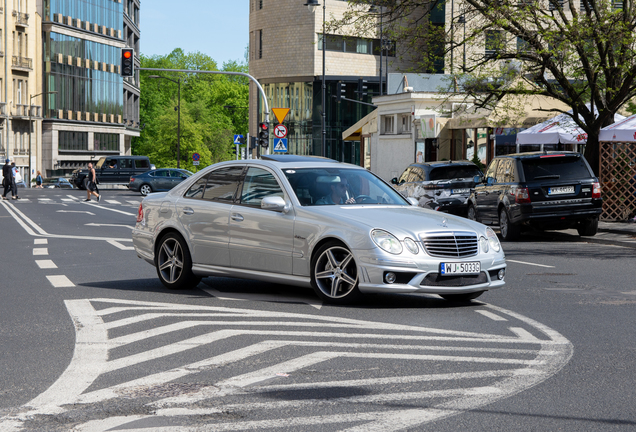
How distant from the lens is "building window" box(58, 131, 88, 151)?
91125 mm

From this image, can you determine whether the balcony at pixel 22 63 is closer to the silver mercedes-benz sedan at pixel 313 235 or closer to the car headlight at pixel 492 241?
the silver mercedes-benz sedan at pixel 313 235

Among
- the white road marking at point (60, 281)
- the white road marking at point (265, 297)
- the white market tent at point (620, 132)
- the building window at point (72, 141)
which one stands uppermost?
the building window at point (72, 141)

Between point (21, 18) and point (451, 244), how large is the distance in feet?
267

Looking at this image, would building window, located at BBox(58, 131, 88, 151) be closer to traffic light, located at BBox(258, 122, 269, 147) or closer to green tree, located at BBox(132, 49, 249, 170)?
green tree, located at BBox(132, 49, 249, 170)

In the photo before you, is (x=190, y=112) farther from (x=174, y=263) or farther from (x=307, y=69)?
(x=174, y=263)

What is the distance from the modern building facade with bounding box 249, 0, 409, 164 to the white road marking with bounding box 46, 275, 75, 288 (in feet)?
201

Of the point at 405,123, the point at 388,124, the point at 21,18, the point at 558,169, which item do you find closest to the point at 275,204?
the point at 558,169

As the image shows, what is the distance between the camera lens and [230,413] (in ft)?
17.1

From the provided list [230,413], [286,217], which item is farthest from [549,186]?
[230,413]

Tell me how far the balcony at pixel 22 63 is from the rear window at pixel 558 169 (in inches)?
2813

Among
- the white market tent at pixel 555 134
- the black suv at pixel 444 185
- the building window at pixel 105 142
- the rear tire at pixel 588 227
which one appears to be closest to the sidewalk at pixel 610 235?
the rear tire at pixel 588 227

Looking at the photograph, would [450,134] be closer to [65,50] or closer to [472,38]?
[472,38]

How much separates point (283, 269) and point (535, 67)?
1522 cm

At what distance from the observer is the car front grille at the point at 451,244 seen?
9.31 metres
